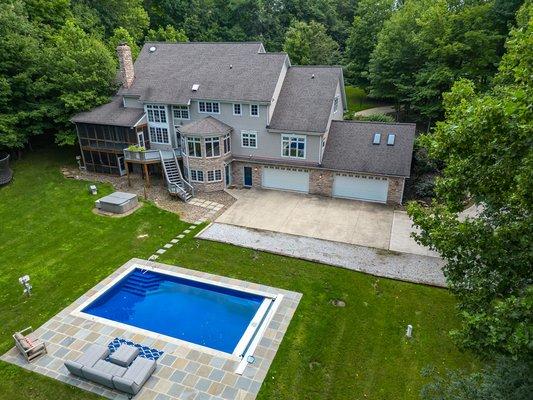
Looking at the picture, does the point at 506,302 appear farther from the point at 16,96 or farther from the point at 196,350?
the point at 16,96

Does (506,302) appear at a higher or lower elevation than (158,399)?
higher

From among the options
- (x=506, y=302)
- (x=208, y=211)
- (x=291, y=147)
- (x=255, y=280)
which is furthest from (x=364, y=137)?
(x=506, y=302)

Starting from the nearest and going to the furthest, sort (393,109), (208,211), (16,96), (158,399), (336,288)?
(158,399)
(336,288)
(208,211)
(16,96)
(393,109)

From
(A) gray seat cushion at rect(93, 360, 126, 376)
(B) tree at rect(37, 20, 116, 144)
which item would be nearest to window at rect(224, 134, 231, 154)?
(B) tree at rect(37, 20, 116, 144)

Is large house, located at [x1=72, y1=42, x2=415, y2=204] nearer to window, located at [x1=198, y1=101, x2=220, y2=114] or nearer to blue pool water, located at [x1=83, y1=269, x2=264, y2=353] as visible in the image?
window, located at [x1=198, y1=101, x2=220, y2=114]

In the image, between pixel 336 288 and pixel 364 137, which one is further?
pixel 364 137

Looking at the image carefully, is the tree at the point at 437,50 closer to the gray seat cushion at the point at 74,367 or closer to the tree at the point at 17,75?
the tree at the point at 17,75

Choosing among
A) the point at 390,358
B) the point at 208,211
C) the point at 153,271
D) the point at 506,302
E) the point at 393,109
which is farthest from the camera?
the point at 393,109

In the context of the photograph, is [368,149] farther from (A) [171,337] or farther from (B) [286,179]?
(A) [171,337]
